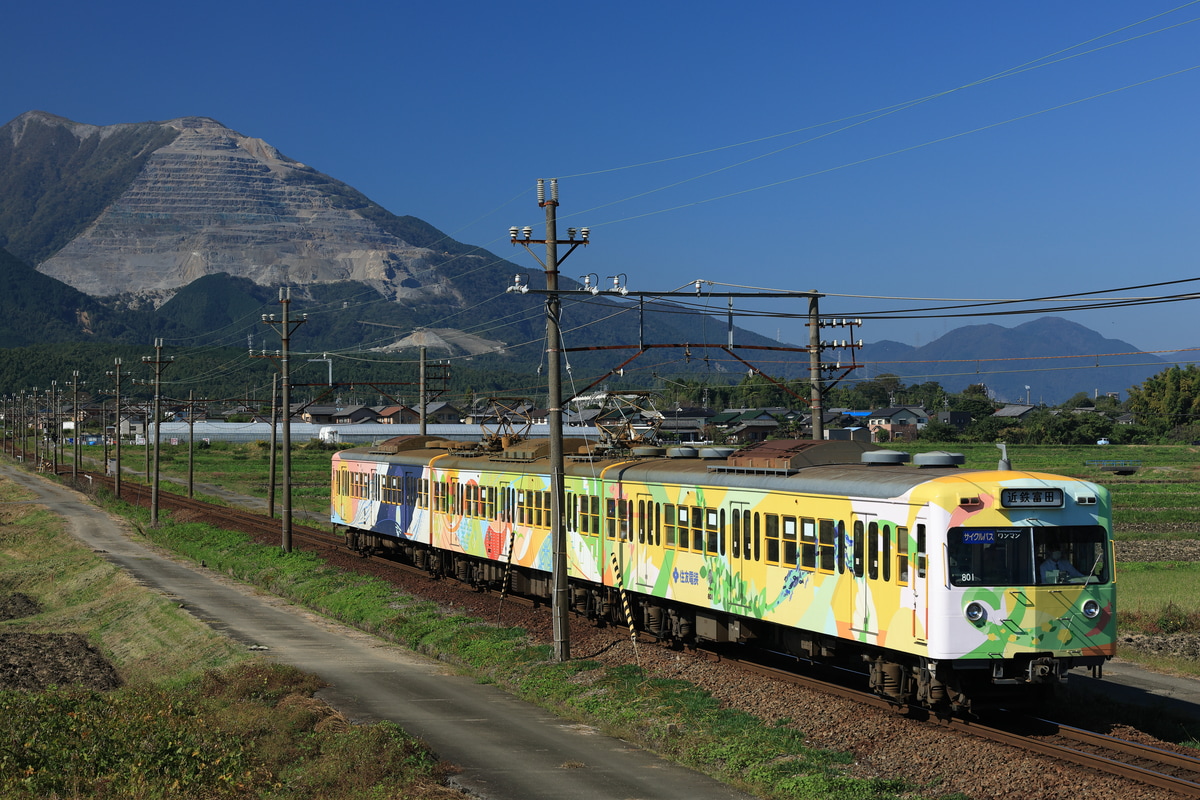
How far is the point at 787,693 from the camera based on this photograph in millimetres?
17531

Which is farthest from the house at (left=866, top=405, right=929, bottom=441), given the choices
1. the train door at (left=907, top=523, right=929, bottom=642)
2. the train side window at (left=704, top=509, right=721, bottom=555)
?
the train door at (left=907, top=523, right=929, bottom=642)

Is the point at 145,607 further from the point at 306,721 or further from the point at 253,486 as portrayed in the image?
the point at 253,486

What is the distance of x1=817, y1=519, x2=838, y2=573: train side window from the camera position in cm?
1698

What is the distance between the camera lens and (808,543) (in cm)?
1762

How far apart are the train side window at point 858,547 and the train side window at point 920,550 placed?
1185 millimetres

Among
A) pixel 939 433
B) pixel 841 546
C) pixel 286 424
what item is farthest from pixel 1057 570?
pixel 939 433

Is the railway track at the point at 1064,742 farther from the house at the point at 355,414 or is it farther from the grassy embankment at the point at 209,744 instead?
the house at the point at 355,414

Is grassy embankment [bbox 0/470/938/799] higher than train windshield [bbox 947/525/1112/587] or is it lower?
lower

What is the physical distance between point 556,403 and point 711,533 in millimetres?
3754

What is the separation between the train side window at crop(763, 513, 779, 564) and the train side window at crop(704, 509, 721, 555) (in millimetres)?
1517

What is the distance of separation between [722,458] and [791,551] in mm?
4479

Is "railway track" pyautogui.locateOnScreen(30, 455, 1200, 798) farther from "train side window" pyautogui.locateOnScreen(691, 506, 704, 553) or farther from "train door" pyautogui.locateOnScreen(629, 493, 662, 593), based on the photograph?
"train side window" pyautogui.locateOnScreen(691, 506, 704, 553)

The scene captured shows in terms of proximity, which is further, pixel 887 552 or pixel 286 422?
pixel 286 422

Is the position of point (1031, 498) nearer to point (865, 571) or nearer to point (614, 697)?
point (865, 571)
